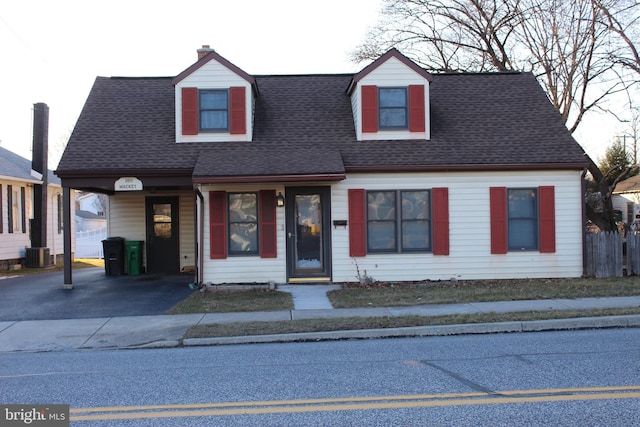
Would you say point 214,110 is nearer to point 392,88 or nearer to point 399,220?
point 392,88

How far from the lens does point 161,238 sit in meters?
17.5

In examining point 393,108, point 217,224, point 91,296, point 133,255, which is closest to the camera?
point 91,296

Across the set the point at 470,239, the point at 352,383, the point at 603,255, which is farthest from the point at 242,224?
the point at 603,255

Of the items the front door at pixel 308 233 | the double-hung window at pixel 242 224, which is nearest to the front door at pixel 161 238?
the double-hung window at pixel 242 224

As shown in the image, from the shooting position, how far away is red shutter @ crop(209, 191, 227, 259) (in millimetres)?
14078

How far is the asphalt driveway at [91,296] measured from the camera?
1123 centimetres

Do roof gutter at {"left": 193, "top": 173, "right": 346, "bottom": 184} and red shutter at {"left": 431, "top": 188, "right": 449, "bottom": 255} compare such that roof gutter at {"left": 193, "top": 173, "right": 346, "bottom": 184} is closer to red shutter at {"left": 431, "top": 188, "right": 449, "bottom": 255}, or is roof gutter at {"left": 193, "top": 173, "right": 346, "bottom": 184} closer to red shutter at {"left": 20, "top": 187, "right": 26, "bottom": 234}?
red shutter at {"left": 431, "top": 188, "right": 449, "bottom": 255}

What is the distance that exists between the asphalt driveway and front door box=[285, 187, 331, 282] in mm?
2849

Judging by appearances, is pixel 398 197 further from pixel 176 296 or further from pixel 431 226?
pixel 176 296

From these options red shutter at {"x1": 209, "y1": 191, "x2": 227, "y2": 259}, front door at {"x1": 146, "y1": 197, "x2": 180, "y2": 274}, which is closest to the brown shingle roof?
red shutter at {"x1": 209, "y1": 191, "x2": 227, "y2": 259}

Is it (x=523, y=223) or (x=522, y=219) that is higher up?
(x=522, y=219)

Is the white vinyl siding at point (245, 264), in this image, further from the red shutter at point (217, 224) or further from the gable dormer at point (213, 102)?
the gable dormer at point (213, 102)

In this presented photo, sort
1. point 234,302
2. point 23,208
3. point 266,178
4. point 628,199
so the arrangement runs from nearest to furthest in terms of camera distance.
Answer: point 234,302, point 266,178, point 23,208, point 628,199

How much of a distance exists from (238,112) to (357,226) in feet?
14.7
